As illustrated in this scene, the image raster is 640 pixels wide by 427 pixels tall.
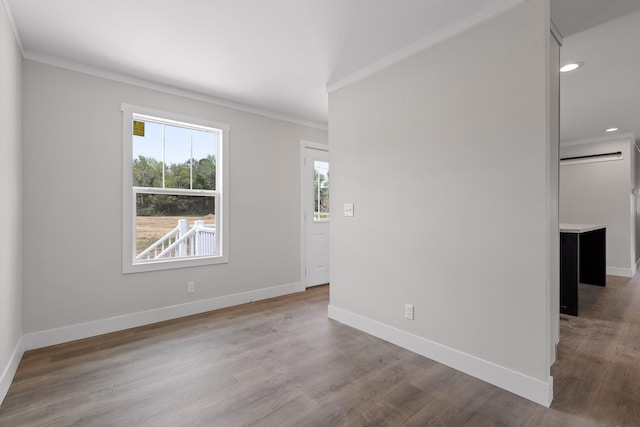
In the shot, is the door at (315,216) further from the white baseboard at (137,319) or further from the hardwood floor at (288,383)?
the hardwood floor at (288,383)

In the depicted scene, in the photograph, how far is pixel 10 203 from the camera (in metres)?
2.20

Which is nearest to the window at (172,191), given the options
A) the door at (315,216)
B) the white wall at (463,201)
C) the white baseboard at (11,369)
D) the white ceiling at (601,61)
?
the white baseboard at (11,369)

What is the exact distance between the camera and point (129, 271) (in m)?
3.12

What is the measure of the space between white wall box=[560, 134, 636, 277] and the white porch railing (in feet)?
21.3

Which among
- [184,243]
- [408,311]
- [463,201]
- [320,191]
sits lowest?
[408,311]

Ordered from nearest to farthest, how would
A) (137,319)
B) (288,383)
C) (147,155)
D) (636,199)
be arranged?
(288,383) < (137,319) < (147,155) < (636,199)

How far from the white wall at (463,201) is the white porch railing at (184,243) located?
175cm

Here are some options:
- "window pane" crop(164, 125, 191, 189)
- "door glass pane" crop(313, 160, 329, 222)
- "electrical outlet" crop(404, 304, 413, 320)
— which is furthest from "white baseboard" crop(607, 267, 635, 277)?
"window pane" crop(164, 125, 191, 189)

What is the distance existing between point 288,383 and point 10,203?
2281mm

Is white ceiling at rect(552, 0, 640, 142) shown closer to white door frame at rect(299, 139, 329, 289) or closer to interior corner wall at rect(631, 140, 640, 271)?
interior corner wall at rect(631, 140, 640, 271)

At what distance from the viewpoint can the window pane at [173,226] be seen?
3.28 metres

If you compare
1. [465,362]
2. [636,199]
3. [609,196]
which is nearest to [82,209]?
[465,362]

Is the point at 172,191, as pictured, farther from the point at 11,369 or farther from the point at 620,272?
the point at 620,272

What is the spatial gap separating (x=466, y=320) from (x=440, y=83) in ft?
5.76
